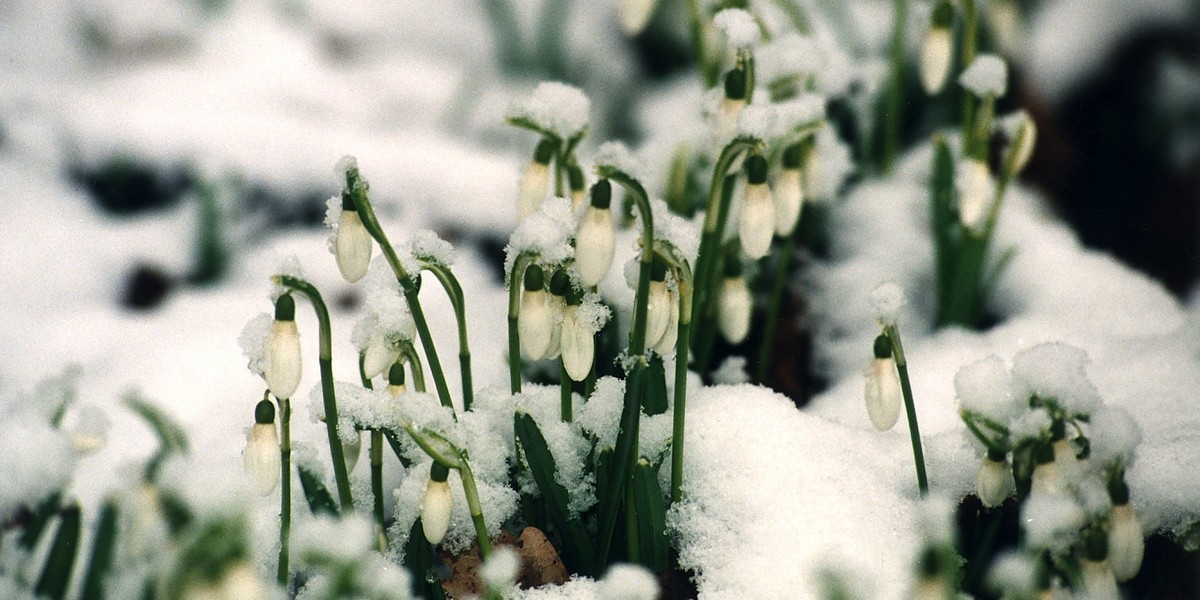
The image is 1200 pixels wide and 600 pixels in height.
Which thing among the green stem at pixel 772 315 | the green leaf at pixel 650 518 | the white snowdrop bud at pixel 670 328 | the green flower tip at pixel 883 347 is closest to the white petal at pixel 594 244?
the white snowdrop bud at pixel 670 328

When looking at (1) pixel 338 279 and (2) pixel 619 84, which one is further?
(2) pixel 619 84

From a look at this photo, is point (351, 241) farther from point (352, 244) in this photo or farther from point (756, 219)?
point (756, 219)

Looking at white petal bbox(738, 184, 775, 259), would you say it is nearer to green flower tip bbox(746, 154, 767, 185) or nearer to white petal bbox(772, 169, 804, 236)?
green flower tip bbox(746, 154, 767, 185)

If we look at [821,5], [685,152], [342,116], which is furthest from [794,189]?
[342,116]

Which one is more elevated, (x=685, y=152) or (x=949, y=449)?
(x=685, y=152)

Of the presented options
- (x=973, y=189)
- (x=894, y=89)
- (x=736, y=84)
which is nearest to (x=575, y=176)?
(x=736, y=84)

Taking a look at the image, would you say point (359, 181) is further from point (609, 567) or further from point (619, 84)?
point (619, 84)

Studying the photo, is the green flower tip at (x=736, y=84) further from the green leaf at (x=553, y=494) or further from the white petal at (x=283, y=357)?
the white petal at (x=283, y=357)
